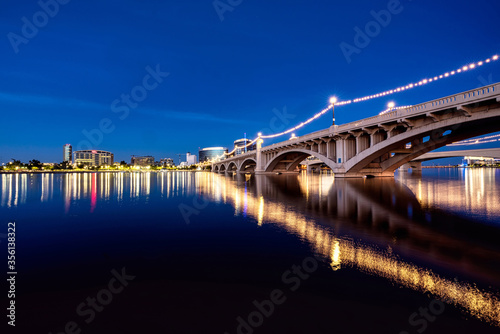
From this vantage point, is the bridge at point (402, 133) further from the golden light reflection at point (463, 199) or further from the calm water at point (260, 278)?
the calm water at point (260, 278)

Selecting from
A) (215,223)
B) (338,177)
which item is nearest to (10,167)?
(338,177)

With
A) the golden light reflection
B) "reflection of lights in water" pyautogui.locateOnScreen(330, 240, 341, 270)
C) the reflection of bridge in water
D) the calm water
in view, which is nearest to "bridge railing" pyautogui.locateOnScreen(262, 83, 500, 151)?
the golden light reflection

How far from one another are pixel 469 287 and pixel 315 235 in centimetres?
354

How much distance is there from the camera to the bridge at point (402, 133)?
71.9ft

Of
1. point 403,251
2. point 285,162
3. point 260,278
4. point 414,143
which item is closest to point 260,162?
point 285,162

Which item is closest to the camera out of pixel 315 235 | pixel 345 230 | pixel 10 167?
pixel 315 235

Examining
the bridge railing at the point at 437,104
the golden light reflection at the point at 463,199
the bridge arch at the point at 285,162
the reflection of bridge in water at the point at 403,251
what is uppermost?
the bridge railing at the point at 437,104

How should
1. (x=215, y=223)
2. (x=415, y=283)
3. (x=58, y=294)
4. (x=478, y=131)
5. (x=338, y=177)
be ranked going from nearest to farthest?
1. (x=58, y=294)
2. (x=415, y=283)
3. (x=215, y=223)
4. (x=478, y=131)
5. (x=338, y=177)

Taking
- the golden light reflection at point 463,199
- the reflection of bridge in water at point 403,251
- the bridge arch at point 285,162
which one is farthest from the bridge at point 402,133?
the reflection of bridge in water at point 403,251

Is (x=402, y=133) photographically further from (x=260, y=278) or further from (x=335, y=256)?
(x=260, y=278)

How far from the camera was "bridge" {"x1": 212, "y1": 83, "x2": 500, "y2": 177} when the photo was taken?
21.9 m

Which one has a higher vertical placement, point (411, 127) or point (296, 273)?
point (411, 127)

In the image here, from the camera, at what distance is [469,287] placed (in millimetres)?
3988

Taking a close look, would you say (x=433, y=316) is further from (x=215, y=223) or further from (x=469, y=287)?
(x=215, y=223)
